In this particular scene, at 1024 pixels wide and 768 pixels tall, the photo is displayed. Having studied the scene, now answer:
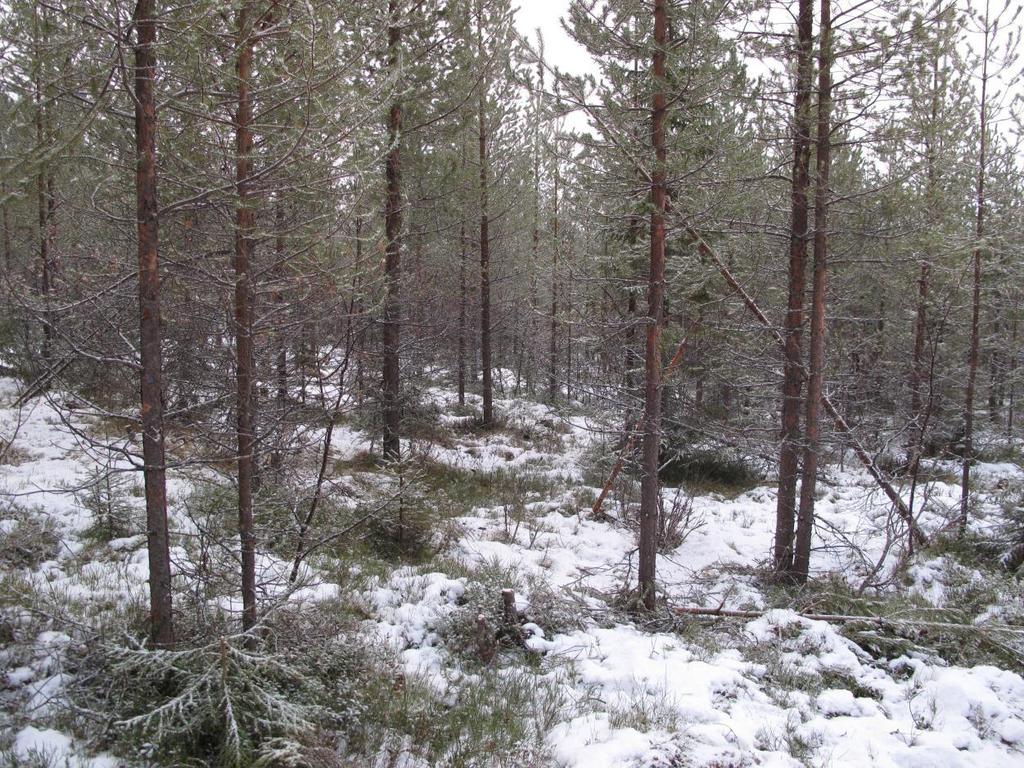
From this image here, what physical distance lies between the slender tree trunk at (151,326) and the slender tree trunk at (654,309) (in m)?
4.57

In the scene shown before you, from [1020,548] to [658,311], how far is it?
7141mm

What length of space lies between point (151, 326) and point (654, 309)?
476 centimetres

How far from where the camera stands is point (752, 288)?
994 cm

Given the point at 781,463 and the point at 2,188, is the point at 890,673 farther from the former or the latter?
the point at 2,188

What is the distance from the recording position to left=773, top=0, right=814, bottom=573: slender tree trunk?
727 centimetres

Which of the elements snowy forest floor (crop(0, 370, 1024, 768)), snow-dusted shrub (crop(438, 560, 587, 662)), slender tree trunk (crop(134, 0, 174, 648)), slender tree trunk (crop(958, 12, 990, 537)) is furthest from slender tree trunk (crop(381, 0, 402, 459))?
slender tree trunk (crop(958, 12, 990, 537))

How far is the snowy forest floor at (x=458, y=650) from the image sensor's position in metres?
3.53

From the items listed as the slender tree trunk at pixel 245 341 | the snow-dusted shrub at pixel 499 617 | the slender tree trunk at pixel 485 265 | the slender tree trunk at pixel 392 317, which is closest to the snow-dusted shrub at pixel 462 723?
the snow-dusted shrub at pixel 499 617

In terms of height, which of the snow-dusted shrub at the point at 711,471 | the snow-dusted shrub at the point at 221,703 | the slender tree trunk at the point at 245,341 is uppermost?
the slender tree trunk at the point at 245,341

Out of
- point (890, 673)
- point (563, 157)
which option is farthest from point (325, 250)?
point (890, 673)

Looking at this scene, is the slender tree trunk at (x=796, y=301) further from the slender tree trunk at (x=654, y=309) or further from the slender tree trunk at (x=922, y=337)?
the slender tree trunk at (x=654, y=309)

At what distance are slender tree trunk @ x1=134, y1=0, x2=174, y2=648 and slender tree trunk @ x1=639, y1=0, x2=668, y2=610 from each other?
457cm

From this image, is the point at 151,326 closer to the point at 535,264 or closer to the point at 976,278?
the point at 976,278

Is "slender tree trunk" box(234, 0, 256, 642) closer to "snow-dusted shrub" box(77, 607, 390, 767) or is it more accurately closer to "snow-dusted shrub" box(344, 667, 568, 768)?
"snow-dusted shrub" box(77, 607, 390, 767)
